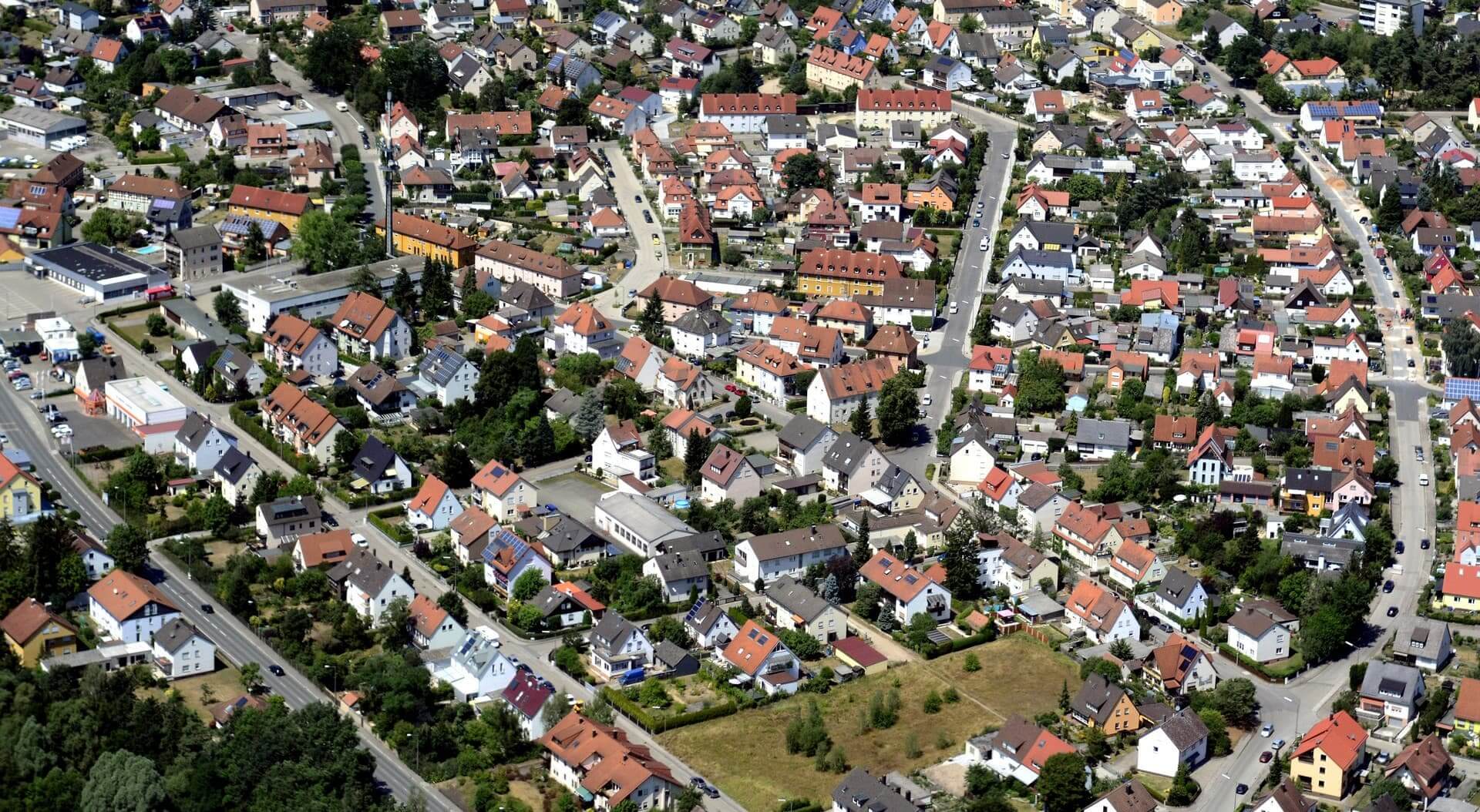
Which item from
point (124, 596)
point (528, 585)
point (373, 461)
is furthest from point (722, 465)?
point (124, 596)

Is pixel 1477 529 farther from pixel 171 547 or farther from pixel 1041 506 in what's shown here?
pixel 171 547

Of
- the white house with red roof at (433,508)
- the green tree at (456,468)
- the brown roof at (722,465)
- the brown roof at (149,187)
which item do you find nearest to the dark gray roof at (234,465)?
the white house with red roof at (433,508)

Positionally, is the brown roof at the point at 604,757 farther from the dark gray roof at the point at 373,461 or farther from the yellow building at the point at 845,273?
the yellow building at the point at 845,273

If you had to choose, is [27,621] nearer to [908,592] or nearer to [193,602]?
[193,602]

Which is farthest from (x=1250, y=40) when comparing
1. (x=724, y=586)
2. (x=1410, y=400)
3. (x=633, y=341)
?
(x=724, y=586)

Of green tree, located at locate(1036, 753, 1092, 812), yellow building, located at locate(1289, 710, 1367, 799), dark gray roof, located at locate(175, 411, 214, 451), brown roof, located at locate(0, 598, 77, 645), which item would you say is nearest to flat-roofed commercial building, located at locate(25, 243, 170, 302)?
dark gray roof, located at locate(175, 411, 214, 451)

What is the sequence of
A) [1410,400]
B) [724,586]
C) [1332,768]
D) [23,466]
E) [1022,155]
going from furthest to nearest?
[1022,155] < [1410,400] < [23,466] < [724,586] < [1332,768]
